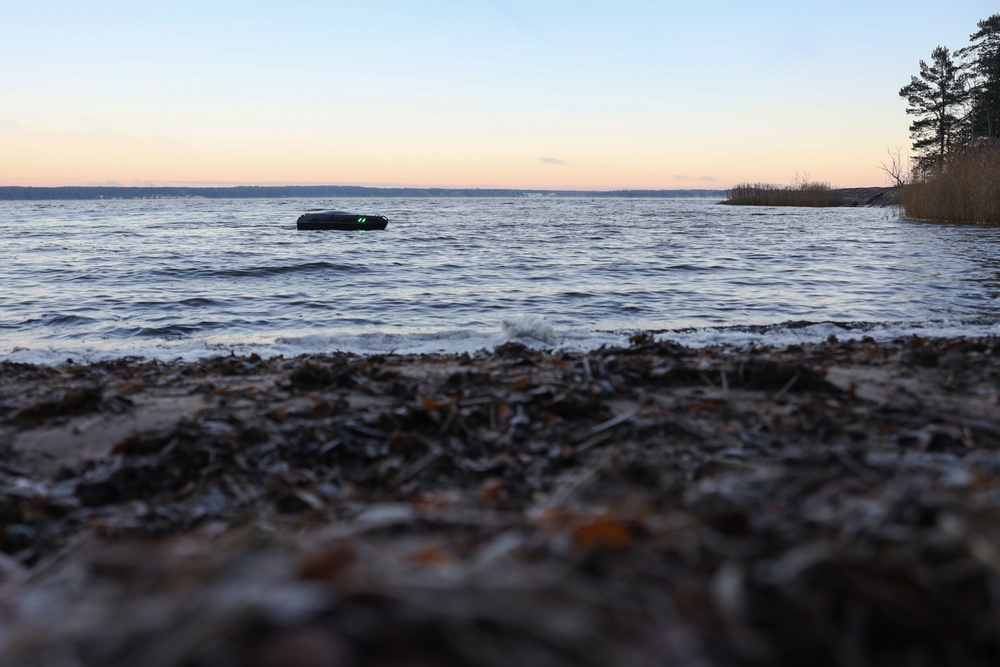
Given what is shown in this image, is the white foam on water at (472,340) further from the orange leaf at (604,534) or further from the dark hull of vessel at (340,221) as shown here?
the dark hull of vessel at (340,221)

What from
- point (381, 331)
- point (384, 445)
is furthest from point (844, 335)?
point (384, 445)

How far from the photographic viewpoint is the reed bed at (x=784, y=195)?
226ft

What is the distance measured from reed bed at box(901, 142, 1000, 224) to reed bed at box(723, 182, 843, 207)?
38.4 metres

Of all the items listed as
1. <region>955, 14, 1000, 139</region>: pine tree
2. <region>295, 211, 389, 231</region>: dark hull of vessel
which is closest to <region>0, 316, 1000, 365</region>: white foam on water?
<region>295, 211, 389, 231</region>: dark hull of vessel

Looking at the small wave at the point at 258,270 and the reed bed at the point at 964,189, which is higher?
the reed bed at the point at 964,189

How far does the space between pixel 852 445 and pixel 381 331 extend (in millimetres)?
7579

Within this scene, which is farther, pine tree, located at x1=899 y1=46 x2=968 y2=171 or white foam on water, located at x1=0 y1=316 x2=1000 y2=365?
pine tree, located at x1=899 y1=46 x2=968 y2=171

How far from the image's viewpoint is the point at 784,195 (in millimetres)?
73438

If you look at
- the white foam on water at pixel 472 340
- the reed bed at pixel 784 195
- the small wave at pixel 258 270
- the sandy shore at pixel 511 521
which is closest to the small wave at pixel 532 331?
the white foam on water at pixel 472 340

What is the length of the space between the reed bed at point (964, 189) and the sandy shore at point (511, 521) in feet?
89.0

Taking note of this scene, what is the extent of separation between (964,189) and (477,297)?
25430 millimetres

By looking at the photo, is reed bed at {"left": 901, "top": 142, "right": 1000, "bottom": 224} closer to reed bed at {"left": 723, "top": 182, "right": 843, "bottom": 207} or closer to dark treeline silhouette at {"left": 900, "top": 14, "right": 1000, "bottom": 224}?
dark treeline silhouette at {"left": 900, "top": 14, "right": 1000, "bottom": 224}

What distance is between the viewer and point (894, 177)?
43.7m

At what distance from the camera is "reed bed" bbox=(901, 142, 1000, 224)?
2653cm
